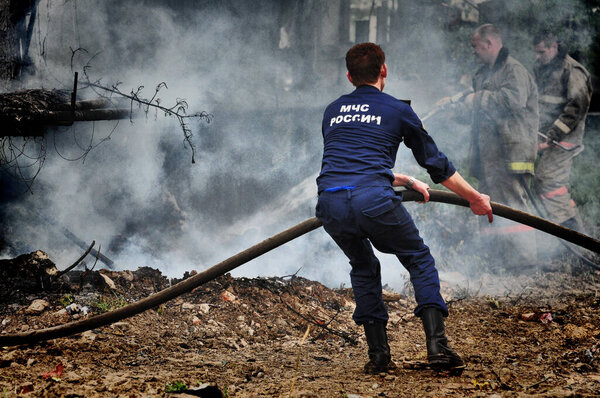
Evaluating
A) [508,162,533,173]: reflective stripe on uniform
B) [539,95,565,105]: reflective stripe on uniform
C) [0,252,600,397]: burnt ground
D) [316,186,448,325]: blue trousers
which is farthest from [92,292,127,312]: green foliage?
[539,95,565,105]: reflective stripe on uniform

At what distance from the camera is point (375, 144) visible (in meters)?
2.92

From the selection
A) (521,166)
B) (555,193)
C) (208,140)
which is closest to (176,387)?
(521,166)

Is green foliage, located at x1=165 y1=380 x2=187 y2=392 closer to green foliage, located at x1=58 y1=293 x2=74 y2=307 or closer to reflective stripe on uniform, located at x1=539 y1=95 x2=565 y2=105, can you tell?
green foliage, located at x1=58 y1=293 x2=74 y2=307

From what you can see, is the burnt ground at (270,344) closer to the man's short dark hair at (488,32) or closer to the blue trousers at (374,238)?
the blue trousers at (374,238)

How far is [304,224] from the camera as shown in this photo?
3295mm

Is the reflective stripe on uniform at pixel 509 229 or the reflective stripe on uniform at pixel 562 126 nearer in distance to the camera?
the reflective stripe on uniform at pixel 509 229

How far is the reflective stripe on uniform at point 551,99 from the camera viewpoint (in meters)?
7.31

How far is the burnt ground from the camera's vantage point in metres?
2.69

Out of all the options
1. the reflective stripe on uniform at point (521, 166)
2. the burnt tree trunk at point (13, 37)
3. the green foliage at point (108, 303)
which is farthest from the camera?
the reflective stripe on uniform at point (521, 166)

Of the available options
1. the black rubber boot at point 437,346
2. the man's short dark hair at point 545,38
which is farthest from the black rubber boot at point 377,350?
the man's short dark hair at point 545,38

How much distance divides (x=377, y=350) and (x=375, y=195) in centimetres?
97

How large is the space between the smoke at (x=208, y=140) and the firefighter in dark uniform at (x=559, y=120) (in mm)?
849

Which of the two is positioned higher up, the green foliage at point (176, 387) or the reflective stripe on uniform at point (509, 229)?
the reflective stripe on uniform at point (509, 229)

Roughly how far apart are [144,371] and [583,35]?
8.31m
